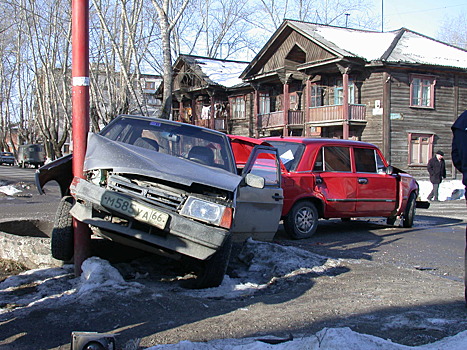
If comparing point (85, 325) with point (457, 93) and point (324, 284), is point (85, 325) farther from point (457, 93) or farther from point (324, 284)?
point (457, 93)

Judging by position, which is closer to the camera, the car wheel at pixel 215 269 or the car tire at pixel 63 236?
the car wheel at pixel 215 269

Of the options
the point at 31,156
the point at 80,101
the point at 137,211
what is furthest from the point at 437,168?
the point at 31,156

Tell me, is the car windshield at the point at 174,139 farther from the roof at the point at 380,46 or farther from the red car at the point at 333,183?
the roof at the point at 380,46

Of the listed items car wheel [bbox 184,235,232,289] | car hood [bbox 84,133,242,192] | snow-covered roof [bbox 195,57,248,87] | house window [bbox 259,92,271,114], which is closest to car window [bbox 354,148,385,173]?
car hood [bbox 84,133,242,192]

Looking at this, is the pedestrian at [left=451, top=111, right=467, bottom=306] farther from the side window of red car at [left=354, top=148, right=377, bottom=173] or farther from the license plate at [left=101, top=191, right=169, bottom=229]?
the side window of red car at [left=354, top=148, right=377, bottom=173]

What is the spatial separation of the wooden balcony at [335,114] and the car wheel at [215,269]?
25.3 meters

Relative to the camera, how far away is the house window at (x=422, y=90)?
96.9 ft

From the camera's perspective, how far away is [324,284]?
558cm

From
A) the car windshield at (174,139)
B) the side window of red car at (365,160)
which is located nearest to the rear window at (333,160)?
the side window of red car at (365,160)

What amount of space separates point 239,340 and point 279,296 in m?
1.52

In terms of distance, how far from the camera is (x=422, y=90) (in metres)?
29.9

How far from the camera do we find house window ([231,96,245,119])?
40.0 meters

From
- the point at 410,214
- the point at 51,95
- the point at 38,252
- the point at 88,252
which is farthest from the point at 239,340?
the point at 51,95

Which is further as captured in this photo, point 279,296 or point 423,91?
point 423,91
